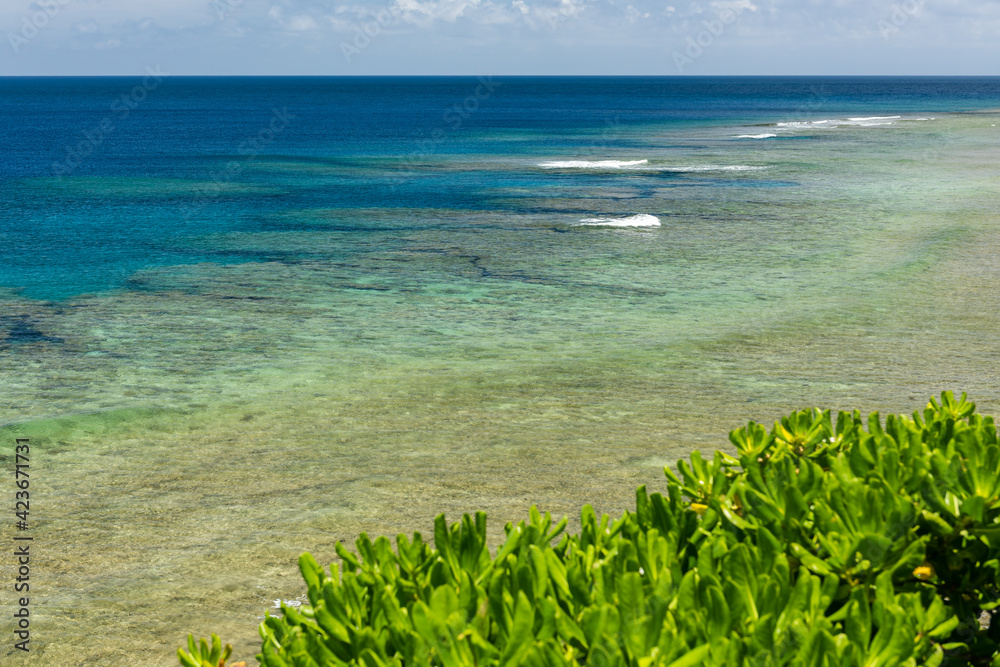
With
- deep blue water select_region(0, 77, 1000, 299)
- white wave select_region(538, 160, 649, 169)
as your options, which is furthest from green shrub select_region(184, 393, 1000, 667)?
white wave select_region(538, 160, 649, 169)

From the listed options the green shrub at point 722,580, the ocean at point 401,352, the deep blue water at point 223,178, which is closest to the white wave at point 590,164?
the deep blue water at point 223,178

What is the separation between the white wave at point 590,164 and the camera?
37.9 meters

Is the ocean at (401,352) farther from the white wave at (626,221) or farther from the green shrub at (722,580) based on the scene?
the green shrub at (722,580)

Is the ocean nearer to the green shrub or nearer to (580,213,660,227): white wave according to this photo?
(580,213,660,227): white wave

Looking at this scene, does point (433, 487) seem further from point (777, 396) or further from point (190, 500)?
point (777, 396)

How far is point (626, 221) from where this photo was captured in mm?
23000

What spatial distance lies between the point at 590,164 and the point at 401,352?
28622 millimetres

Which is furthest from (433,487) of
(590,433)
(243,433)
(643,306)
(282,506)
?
(643,306)

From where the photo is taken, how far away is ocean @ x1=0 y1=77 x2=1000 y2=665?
6.57 metres

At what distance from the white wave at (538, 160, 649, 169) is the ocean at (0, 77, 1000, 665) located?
23.4 ft

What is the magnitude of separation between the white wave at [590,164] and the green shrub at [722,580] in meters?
35.2

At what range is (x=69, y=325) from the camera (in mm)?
13797

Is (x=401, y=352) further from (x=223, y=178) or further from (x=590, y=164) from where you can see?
(x=590, y=164)

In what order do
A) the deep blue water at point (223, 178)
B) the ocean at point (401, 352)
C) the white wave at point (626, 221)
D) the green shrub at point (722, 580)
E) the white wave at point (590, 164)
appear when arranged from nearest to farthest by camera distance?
the green shrub at point (722, 580), the ocean at point (401, 352), the deep blue water at point (223, 178), the white wave at point (626, 221), the white wave at point (590, 164)
